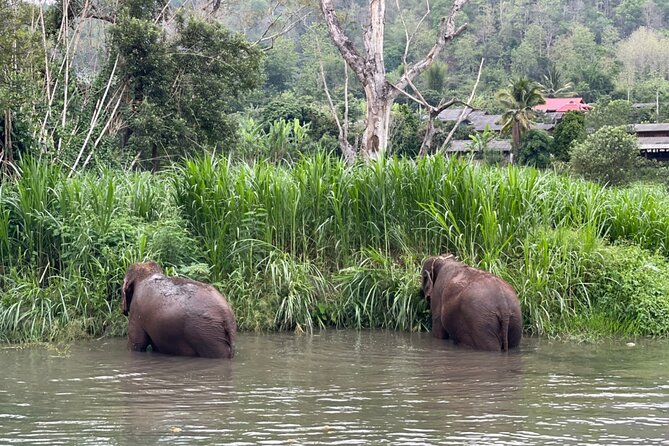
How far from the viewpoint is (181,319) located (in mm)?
8133

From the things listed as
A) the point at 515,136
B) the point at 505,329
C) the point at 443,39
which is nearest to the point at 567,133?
the point at 515,136

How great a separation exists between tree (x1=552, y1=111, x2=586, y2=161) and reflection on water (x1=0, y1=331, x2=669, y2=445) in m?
32.9

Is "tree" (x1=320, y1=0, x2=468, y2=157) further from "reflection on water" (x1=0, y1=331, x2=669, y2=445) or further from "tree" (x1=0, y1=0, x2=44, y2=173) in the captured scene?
"reflection on water" (x1=0, y1=331, x2=669, y2=445)

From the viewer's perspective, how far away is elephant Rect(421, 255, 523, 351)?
8.58 meters

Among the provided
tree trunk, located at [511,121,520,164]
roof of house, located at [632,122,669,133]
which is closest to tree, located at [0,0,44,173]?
tree trunk, located at [511,121,520,164]

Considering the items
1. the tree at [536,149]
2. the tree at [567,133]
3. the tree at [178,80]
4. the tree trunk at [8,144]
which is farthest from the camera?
the tree at [536,149]

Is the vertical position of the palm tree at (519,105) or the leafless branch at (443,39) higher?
the palm tree at (519,105)

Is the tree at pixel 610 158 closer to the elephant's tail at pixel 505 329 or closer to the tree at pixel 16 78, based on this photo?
the tree at pixel 16 78

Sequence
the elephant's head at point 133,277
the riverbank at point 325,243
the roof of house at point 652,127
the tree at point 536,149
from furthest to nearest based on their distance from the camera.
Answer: the roof of house at point 652,127, the tree at point 536,149, the riverbank at point 325,243, the elephant's head at point 133,277

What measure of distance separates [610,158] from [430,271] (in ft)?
86.0

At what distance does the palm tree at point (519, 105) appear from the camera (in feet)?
159

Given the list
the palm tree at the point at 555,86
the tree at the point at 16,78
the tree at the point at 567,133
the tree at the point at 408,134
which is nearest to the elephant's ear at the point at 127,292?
the tree at the point at 16,78

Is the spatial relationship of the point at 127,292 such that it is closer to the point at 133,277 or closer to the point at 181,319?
the point at 133,277

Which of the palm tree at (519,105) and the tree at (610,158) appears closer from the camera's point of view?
the tree at (610,158)
